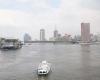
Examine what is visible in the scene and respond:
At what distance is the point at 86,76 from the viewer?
1586 inches

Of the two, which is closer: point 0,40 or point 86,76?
point 86,76

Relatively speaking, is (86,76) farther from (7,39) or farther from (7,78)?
(7,39)

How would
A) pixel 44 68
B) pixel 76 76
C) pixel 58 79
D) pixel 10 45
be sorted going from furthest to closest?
pixel 10 45 → pixel 44 68 → pixel 76 76 → pixel 58 79

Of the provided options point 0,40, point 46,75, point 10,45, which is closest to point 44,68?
point 46,75

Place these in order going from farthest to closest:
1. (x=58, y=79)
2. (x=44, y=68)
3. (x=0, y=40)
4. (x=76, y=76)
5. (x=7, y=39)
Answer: (x=0, y=40), (x=7, y=39), (x=44, y=68), (x=76, y=76), (x=58, y=79)

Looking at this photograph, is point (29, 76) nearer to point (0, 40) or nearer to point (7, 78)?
point (7, 78)

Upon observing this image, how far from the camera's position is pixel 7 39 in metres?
148

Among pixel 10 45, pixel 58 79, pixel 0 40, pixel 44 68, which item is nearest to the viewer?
pixel 58 79

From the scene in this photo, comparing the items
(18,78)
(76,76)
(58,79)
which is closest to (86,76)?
(76,76)

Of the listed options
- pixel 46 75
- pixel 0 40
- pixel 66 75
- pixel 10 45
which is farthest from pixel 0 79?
pixel 0 40

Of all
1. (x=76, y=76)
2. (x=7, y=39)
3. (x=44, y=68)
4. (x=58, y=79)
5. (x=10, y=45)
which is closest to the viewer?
(x=58, y=79)

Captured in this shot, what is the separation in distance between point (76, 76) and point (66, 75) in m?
1.81

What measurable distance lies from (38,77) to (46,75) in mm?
2141

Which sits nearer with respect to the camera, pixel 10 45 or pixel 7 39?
pixel 10 45
